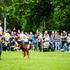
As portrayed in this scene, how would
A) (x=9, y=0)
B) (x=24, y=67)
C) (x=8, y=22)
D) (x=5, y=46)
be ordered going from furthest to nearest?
(x=8, y=22) → (x=9, y=0) → (x=5, y=46) → (x=24, y=67)

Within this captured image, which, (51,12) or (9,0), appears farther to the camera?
(9,0)

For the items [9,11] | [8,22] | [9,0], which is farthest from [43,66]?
[8,22]

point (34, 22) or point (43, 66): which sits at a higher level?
point (34, 22)

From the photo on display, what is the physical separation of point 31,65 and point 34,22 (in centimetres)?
3515

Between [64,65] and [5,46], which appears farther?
[5,46]

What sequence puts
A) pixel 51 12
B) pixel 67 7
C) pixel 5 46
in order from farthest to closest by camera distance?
pixel 51 12 < pixel 67 7 < pixel 5 46

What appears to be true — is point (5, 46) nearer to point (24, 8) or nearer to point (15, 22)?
point (24, 8)

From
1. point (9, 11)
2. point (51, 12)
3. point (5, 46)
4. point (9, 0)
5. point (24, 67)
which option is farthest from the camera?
point (9, 0)

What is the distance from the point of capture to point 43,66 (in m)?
20.8

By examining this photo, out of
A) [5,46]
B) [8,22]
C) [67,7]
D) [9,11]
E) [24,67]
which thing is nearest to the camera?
[24,67]

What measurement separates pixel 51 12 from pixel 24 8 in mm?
3444

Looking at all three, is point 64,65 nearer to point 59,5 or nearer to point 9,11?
point 59,5

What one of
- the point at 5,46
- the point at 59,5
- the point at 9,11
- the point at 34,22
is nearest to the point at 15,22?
the point at 9,11

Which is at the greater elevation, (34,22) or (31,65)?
(34,22)
